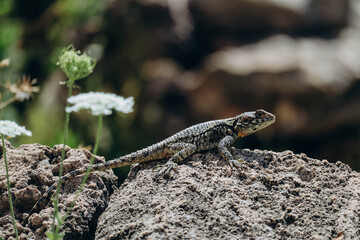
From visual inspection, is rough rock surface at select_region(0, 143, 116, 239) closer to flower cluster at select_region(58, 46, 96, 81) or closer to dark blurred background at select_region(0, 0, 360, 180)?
flower cluster at select_region(58, 46, 96, 81)

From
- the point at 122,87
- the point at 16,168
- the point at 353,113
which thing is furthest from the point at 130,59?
the point at 16,168

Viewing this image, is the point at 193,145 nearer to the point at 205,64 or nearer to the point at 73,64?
the point at 73,64

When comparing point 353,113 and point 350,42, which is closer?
point 353,113

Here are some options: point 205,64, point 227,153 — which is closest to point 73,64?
point 227,153

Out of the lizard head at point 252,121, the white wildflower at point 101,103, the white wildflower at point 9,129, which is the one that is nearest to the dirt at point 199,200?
the lizard head at point 252,121

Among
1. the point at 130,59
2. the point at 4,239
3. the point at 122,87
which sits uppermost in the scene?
the point at 130,59

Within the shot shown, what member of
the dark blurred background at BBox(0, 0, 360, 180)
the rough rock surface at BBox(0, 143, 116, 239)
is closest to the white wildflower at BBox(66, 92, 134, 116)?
the rough rock surface at BBox(0, 143, 116, 239)

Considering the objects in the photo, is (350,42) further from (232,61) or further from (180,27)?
(180,27)

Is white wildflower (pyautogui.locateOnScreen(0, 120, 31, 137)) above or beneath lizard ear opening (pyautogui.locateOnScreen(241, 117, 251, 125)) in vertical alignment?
beneath
